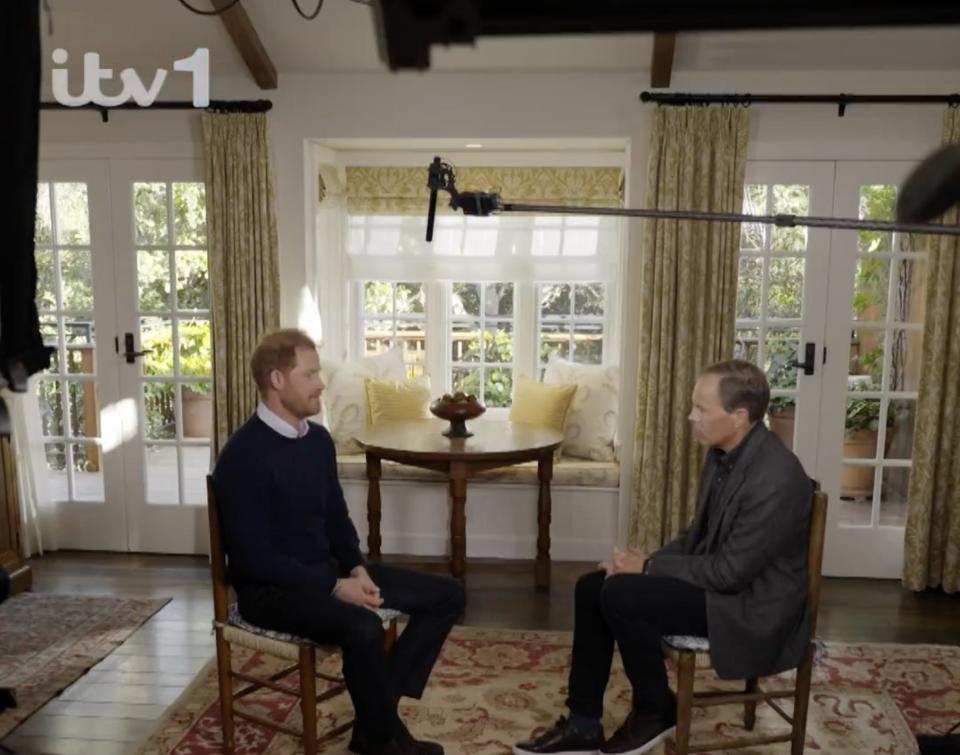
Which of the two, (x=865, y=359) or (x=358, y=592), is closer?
(x=358, y=592)

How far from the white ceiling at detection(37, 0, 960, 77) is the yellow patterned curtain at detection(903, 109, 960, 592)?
1.55 ft

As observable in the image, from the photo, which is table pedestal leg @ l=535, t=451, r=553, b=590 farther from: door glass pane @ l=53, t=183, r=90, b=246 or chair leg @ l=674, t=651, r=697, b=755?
door glass pane @ l=53, t=183, r=90, b=246

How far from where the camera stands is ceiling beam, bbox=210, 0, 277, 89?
3.60 metres

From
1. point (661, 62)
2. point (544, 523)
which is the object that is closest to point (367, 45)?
point (661, 62)

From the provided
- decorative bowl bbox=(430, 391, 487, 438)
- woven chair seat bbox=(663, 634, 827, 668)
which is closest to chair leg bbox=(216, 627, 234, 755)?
woven chair seat bbox=(663, 634, 827, 668)

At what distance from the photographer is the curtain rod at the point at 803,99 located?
3.78 metres

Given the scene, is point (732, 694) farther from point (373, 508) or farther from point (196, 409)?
point (196, 409)

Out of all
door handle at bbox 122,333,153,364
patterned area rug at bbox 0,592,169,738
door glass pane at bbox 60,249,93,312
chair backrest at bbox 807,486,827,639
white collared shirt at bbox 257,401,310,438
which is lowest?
patterned area rug at bbox 0,592,169,738

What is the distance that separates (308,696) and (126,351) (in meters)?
2.58

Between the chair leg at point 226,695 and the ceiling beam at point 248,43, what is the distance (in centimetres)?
254

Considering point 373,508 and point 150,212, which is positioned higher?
point 150,212

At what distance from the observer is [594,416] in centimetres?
450

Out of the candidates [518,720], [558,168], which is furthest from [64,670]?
[558,168]

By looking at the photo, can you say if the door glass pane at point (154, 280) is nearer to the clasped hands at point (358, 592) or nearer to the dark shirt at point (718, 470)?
the clasped hands at point (358, 592)
